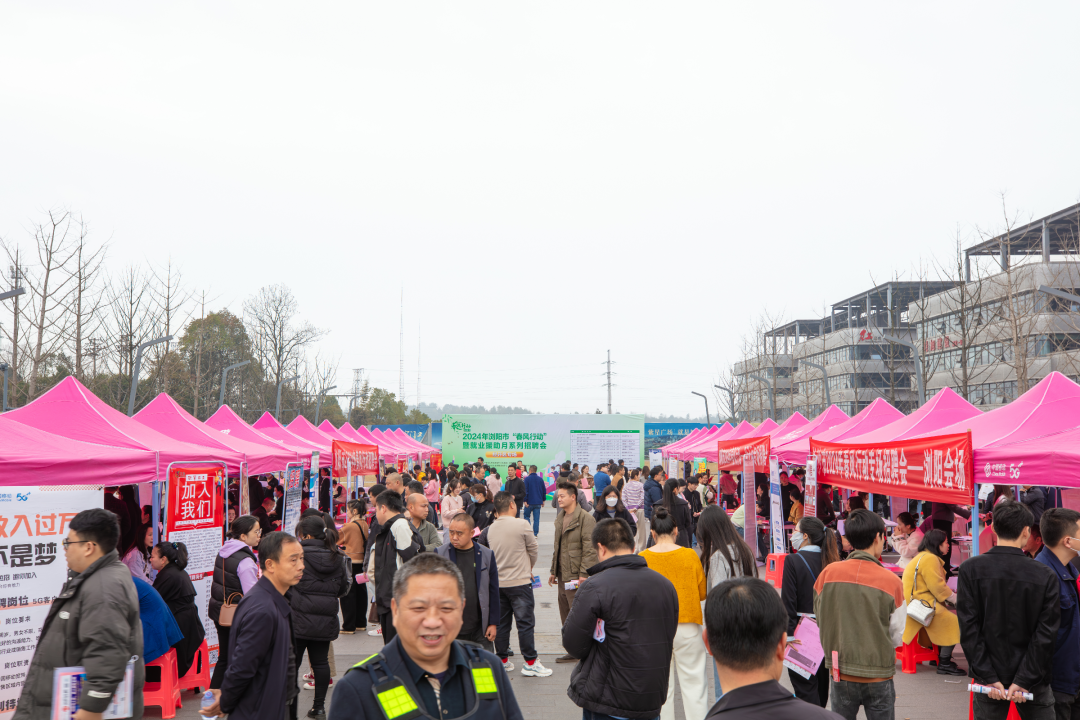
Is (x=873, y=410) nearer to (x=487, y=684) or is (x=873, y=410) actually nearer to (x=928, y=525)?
(x=928, y=525)

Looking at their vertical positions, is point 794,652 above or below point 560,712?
above

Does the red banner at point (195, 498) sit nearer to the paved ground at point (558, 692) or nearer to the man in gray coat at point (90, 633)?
the paved ground at point (558, 692)

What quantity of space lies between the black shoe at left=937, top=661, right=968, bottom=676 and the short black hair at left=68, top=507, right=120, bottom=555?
7332mm

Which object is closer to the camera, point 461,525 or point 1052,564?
point 1052,564

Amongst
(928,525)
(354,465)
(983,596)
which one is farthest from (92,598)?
(354,465)

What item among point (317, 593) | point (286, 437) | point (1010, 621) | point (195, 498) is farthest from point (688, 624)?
point (286, 437)

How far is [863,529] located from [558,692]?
3450 mm

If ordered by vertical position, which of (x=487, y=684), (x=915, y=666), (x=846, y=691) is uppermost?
(x=487, y=684)

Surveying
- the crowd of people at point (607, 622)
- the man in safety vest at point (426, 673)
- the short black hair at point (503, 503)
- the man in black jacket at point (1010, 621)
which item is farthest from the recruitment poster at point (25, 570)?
the man in black jacket at point (1010, 621)

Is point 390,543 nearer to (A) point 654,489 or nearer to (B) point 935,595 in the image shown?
(B) point 935,595

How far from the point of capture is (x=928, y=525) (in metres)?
Answer: 9.38

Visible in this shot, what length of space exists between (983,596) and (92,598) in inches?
181

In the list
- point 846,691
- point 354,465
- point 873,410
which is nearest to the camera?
point 846,691

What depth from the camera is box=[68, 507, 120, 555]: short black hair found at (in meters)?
3.96
